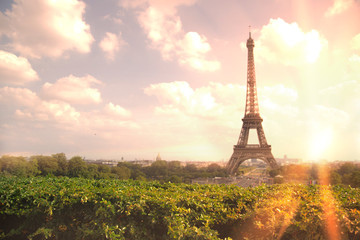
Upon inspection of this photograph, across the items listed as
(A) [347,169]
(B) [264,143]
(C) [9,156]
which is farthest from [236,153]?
(C) [9,156]

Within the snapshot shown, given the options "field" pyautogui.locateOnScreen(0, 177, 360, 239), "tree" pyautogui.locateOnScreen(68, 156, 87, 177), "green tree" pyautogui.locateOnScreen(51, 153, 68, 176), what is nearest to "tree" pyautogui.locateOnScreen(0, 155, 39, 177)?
"green tree" pyautogui.locateOnScreen(51, 153, 68, 176)

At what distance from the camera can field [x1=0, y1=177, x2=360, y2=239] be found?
16.8 ft

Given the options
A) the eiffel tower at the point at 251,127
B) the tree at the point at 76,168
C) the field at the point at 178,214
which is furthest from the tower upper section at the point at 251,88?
the field at the point at 178,214

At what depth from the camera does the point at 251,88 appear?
53281 millimetres

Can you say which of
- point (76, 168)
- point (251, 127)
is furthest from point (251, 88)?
point (76, 168)

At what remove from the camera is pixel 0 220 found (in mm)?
7383

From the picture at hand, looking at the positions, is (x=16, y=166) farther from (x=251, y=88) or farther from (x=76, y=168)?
(x=251, y=88)

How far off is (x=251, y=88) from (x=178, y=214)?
51448mm

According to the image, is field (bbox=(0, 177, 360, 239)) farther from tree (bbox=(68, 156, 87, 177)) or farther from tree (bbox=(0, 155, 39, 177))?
tree (bbox=(0, 155, 39, 177))

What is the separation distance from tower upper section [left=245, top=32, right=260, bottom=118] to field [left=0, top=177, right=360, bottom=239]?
159 feet

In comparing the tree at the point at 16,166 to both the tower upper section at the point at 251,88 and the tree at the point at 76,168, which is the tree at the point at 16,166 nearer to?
the tree at the point at 76,168

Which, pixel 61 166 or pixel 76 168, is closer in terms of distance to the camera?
pixel 76 168

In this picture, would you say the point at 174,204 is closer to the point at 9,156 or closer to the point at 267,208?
the point at 267,208

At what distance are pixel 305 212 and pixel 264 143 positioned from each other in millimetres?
51452
